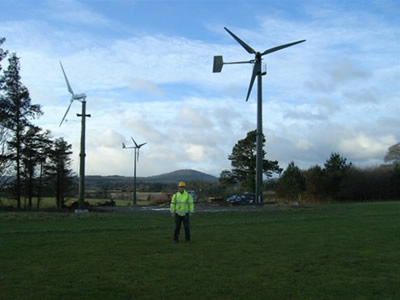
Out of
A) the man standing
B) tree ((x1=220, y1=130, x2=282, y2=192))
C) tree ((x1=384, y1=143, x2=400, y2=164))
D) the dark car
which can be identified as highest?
tree ((x1=384, y1=143, x2=400, y2=164))

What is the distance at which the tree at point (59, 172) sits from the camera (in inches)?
2255

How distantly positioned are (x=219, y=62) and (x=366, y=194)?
128 feet

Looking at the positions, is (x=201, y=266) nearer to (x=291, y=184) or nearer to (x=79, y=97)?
(x=79, y=97)

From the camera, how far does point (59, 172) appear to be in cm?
5828

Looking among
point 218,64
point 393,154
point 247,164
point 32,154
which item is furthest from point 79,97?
point 393,154

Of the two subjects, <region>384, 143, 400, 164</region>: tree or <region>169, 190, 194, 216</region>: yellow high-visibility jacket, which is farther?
<region>384, 143, 400, 164</region>: tree

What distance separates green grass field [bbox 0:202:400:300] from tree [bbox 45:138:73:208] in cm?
4314

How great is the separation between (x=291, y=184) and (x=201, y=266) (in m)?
56.0

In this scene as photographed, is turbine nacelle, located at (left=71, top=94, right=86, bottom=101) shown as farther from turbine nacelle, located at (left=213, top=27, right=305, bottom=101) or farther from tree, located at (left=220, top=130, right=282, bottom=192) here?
tree, located at (left=220, top=130, right=282, bottom=192)

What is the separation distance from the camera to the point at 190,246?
1294 centimetres

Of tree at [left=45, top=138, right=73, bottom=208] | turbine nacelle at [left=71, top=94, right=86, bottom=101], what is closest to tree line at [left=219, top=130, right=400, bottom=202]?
tree at [left=45, top=138, right=73, bottom=208]

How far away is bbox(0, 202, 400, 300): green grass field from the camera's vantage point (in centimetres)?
765

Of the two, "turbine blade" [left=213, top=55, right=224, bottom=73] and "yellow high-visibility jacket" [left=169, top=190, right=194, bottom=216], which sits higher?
"turbine blade" [left=213, top=55, right=224, bottom=73]

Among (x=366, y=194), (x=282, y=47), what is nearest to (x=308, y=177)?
(x=366, y=194)
